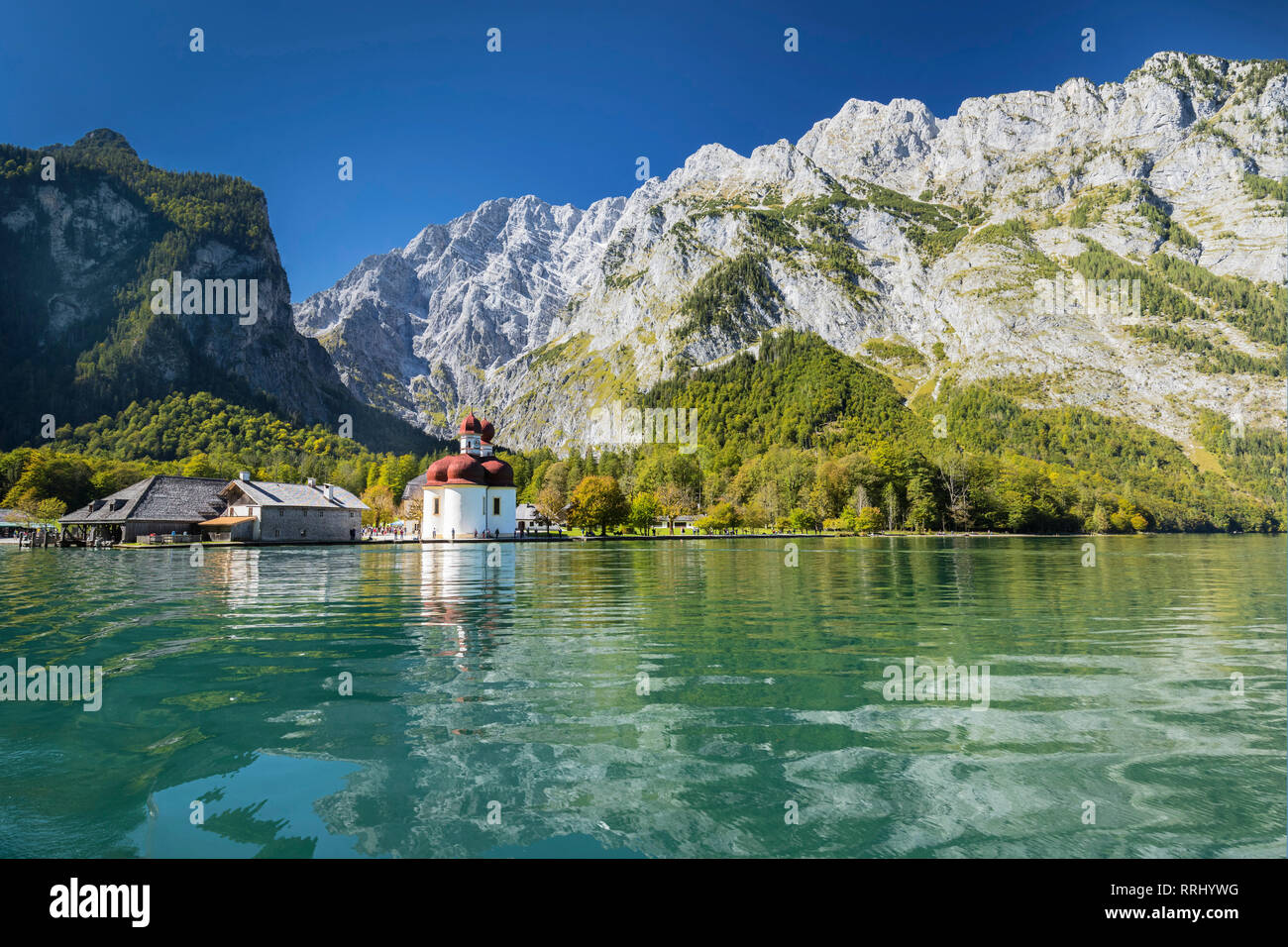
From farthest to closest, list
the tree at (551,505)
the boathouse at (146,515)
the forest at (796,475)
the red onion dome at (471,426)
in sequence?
the tree at (551,505) → the forest at (796,475) → the red onion dome at (471,426) → the boathouse at (146,515)

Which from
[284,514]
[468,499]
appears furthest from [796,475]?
[284,514]

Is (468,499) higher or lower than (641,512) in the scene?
higher

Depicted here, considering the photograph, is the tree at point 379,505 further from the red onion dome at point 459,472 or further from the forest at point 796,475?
the red onion dome at point 459,472

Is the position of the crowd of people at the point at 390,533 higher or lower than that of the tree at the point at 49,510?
A: lower

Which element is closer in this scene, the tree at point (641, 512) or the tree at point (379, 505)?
the tree at point (641, 512)

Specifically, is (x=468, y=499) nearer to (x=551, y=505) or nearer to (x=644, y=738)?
(x=551, y=505)

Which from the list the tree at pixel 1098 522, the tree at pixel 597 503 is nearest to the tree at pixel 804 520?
the tree at pixel 597 503

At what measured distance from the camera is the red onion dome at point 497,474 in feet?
328

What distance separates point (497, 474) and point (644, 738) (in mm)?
94927

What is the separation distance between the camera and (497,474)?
10081 centimetres

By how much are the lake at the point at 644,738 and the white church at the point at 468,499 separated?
77169 mm

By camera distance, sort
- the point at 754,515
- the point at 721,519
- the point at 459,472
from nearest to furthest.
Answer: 1. the point at 459,472
2. the point at 721,519
3. the point at 754,515
